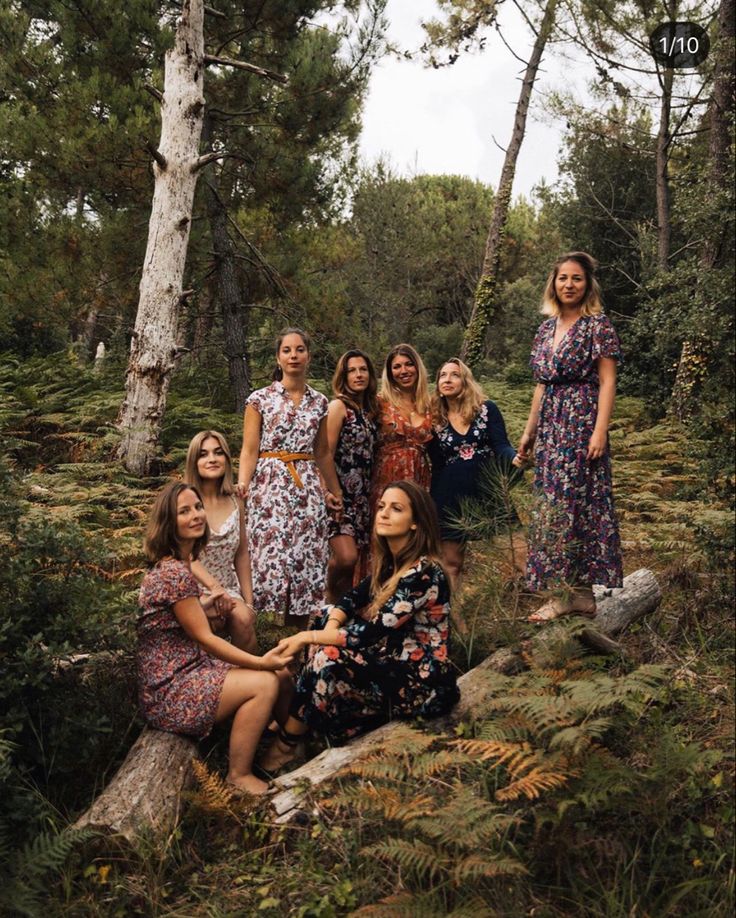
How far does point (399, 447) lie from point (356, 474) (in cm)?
34

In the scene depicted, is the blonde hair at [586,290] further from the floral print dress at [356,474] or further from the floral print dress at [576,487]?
the floral print dress at [356,474]

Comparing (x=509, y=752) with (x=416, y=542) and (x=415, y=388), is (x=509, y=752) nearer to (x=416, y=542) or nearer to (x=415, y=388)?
(x=416, y=542)

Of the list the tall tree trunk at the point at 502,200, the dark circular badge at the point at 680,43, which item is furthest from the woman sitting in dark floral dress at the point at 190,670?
the dark circular badge at the point at 680,43

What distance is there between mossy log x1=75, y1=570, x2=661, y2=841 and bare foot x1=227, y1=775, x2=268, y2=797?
71 millimetres

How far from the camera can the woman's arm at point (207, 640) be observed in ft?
11.5

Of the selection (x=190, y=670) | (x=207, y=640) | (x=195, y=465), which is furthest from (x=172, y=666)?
(x=195, y=465)

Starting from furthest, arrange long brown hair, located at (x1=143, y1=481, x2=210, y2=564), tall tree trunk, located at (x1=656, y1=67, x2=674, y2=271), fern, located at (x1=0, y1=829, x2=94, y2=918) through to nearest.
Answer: tall tree trunk, located at (x1=656, y1=67, x2=674, y2=271)
long brown hair, located at (x1=143, y1=481, x2=210, y2=564)
fern, located at (x1=0, y1=829, x2=94, y2=918)

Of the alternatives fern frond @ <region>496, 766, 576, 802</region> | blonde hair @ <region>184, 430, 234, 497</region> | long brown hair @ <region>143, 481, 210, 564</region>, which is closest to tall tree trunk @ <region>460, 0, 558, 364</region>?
blonde hair @ <region>184, 430, 234, 497</region>

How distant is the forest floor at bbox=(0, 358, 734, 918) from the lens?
255 centimetres

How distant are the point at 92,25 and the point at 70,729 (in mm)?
8491

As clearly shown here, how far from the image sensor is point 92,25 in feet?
28.7

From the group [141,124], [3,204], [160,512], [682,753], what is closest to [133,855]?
[160,512]

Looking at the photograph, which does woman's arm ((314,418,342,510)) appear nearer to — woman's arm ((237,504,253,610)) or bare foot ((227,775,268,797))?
woman's arm ((237,504,253,610))

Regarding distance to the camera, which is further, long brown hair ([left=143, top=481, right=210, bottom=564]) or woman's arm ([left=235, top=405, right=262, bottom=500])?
woman's arm ([left=235, top=405, right=262, bottom=500])
